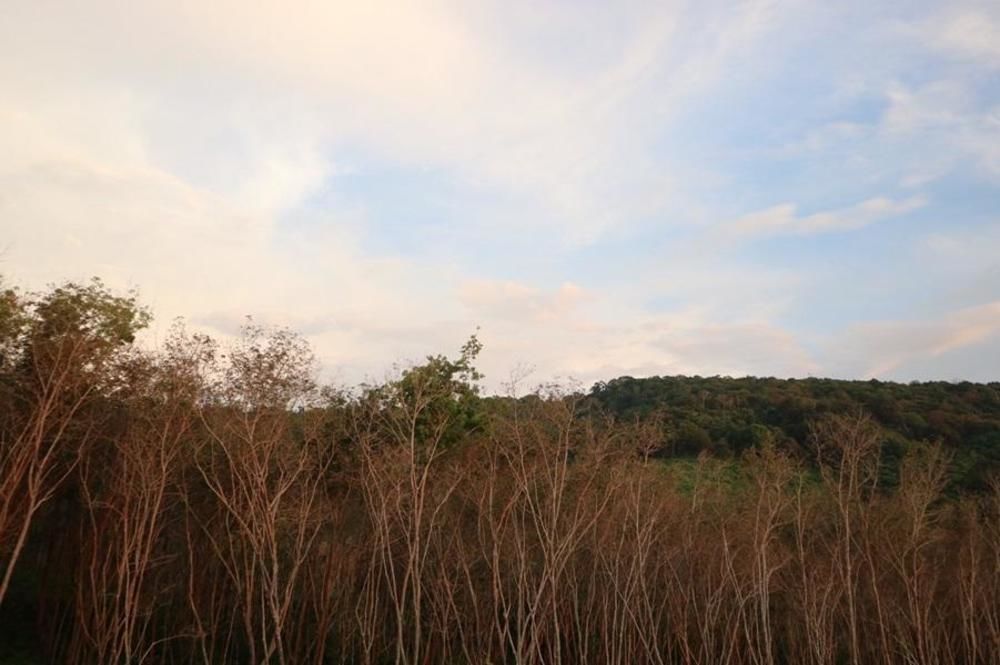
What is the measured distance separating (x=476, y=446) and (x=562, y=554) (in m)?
4.63

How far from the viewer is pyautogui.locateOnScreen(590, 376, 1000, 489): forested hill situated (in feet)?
107

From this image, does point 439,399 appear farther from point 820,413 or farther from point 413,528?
point 820,413

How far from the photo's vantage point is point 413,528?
79.0ft

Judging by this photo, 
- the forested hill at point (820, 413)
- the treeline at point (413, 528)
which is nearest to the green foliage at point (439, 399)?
the treeline at point (413, 528)

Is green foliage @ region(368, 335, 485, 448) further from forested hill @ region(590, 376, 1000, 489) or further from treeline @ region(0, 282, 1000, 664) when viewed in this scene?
forested hill @ region(590, 376, 1000, 489)

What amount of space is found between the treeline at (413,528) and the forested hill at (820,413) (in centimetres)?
421

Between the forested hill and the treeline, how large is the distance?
13.8 ft

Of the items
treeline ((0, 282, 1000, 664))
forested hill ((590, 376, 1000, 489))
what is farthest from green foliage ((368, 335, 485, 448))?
forested hill ((590, 376, 1000, 489))

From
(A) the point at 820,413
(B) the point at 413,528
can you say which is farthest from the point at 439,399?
(A) the point at 820,413

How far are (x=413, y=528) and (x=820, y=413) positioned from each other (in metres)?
21.1

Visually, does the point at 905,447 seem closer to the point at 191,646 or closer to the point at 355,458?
the point at 355,458

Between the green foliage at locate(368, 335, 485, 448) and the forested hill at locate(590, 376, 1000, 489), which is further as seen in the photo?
the forested hill at locate(590, 376, 1000, 489)

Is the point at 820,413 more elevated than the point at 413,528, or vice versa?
the point at 820,413

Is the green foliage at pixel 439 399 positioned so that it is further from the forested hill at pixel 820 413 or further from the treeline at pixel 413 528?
the forested hill at pixel 820 413
